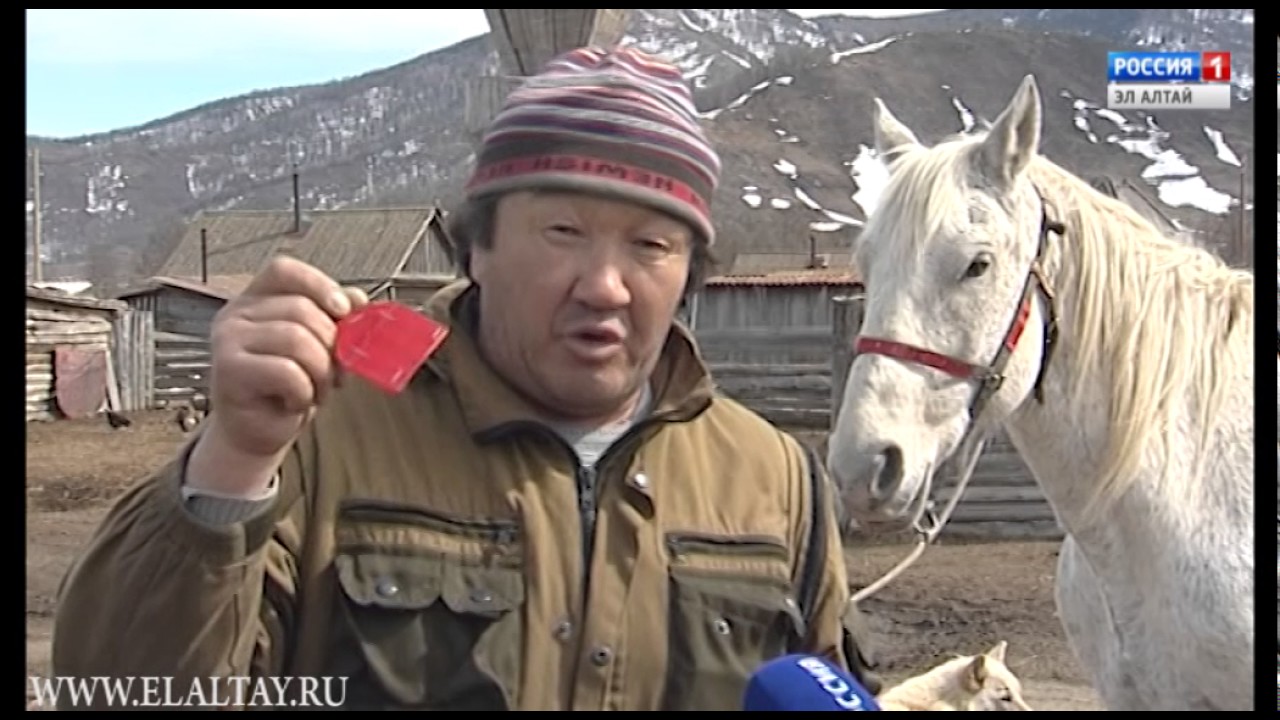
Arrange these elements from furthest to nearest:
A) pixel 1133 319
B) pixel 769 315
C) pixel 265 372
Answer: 1. pixel 769 315
2. pixel 1133 319
3. pixel 265 372

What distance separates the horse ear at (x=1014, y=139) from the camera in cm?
139

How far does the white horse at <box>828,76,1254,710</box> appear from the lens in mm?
1404

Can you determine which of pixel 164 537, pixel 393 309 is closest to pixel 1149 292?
pixel 393 309

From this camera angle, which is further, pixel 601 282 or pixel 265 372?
pixel 601 282

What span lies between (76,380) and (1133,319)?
2.43m

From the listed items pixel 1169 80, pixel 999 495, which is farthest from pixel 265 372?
pixel 999 495

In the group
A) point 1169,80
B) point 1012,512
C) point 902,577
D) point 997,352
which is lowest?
point 902,577

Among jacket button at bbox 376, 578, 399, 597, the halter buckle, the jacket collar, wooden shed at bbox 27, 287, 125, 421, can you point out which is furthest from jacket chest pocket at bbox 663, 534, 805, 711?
wooden shed at bbox 27, 287, 125, 421

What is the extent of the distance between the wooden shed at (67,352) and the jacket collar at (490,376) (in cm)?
132

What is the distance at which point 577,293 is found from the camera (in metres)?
0.96

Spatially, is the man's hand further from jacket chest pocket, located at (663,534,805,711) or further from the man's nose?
jacket chest pocket, located at (663,534,805,711)
